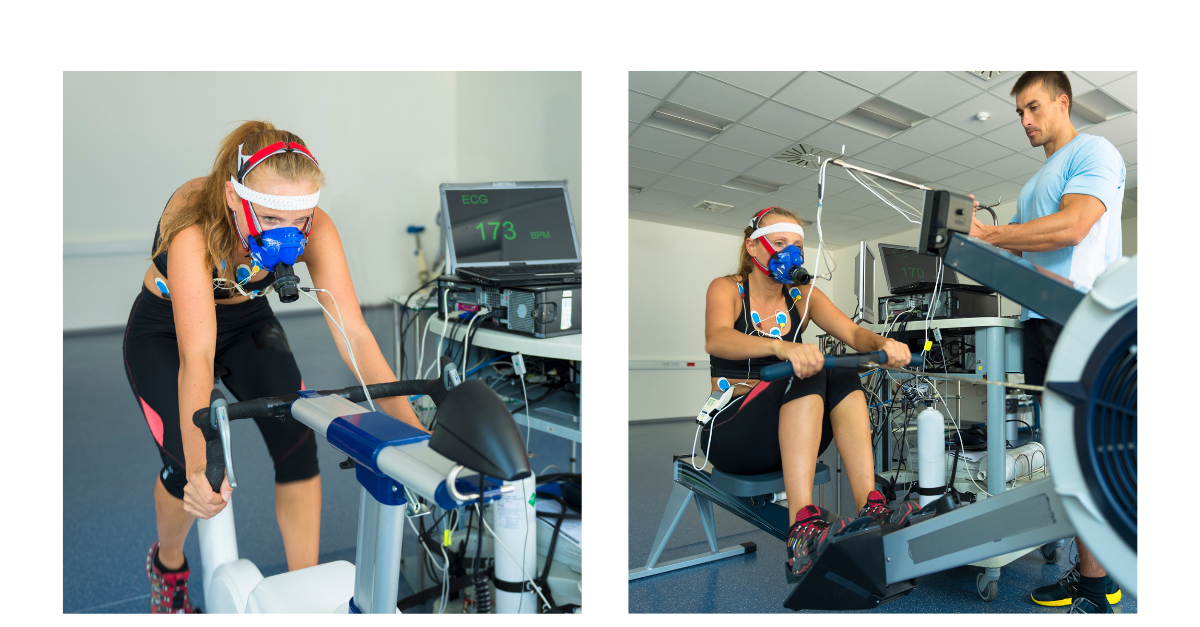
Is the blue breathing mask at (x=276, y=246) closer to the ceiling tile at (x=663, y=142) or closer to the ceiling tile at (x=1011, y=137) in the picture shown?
the ceiling tile at (x=663, y=142)

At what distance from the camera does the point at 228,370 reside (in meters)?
1.37

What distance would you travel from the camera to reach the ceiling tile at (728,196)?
9.44 ft

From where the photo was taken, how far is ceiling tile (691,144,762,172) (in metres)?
2.80

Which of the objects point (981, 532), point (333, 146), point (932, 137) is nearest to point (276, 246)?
point (981, 532)

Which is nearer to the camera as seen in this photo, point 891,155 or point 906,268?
point 906,268

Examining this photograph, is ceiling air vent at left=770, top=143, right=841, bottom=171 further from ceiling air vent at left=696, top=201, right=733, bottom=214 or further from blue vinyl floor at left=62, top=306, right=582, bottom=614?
blue vinyl floor at left=62, top=306, right=582, bottom=614

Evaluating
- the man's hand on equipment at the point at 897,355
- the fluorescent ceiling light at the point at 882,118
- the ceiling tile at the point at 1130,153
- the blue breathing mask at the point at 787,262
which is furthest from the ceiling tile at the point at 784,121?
the man's hand on equipment at the point at 897,355

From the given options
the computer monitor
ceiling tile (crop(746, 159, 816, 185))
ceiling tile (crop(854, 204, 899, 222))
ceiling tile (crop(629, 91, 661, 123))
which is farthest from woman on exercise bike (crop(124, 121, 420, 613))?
ceiling tile (crop(746, 159, 816, 185))

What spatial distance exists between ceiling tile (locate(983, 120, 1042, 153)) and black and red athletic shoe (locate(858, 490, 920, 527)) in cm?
223

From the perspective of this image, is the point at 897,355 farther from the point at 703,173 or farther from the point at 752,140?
the point at 703,173

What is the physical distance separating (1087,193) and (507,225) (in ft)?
5.59

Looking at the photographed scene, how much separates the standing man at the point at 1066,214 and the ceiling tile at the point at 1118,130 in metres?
0.04
